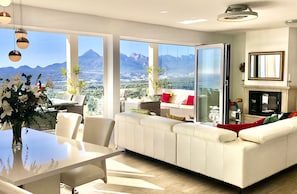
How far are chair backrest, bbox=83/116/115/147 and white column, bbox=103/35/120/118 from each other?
9.06ft

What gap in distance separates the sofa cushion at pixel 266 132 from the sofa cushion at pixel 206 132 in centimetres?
15

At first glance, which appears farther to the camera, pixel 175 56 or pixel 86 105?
pixel 175 56

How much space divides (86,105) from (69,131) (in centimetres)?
496

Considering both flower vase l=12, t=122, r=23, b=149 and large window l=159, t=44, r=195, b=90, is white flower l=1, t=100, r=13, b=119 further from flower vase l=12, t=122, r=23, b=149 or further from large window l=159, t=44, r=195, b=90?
large window l=159, t=44, r=195, b=90

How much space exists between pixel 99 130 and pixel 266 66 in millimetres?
6072

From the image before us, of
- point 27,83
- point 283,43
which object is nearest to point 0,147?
point 27,83

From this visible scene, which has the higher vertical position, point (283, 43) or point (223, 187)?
point (283, 43)

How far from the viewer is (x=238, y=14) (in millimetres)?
→ 4555

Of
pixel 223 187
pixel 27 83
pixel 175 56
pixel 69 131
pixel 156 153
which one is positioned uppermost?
pixel 175 56

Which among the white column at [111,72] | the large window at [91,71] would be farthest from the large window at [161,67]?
the white column at [111,72]

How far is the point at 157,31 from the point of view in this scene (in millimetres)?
6809

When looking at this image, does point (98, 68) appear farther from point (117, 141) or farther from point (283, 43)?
point (283, 43)

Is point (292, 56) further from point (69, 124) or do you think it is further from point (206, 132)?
point (69, 124)

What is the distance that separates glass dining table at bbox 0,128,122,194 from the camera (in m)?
1.91
